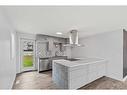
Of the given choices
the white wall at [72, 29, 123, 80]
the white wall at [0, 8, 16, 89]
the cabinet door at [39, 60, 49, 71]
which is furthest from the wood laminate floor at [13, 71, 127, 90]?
the cabinet door at [39, 60, 49, 71]

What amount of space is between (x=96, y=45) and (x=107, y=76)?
1269mm

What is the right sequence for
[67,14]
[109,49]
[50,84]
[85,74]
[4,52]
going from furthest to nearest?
[109,49], [50,84], [85,74], [67,14], [4,52]

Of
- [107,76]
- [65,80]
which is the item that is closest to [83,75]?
[65,80]

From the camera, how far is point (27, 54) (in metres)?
4.22

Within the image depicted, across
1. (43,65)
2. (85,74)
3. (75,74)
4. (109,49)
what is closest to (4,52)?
(75,74)

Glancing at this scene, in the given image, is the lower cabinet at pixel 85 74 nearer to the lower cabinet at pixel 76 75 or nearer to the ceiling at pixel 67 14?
the lower cabinet at pixel 76 75

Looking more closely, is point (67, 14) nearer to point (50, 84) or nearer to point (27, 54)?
point (50, 84)

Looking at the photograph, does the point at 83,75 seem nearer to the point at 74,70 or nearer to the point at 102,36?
the point at 74,70

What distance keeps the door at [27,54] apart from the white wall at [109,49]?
2.39 metres

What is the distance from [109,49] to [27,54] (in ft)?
11.8

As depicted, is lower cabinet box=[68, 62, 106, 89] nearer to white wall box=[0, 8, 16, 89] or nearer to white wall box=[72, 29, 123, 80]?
white wall box=[72, 29, 123, 80]

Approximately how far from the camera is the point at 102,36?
360 cm

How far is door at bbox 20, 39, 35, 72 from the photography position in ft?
13.3

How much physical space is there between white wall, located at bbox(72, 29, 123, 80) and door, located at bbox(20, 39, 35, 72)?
7.83 feet
